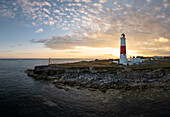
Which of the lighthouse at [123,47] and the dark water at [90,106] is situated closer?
the dark water at [90,106]

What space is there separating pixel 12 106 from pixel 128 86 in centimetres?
2393

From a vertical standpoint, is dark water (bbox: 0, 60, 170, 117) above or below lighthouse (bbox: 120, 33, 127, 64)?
below

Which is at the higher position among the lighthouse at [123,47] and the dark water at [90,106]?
the lighthouse at [123,47]

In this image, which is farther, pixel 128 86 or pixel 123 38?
pixel 123 38

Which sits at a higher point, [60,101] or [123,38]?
[123,38]

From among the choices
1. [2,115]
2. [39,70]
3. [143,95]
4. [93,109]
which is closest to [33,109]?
[2,115]

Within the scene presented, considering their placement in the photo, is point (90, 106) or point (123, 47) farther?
point (123, 47)

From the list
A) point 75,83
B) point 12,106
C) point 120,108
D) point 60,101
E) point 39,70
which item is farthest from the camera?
point 39,70

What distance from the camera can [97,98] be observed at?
2016cm

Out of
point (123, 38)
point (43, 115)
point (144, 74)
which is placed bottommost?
point (43, 115)

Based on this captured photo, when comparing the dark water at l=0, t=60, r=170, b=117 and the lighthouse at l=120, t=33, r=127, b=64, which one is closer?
the dark water at l=0, t=60, r=170, b=117

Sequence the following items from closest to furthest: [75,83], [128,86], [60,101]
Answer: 1. [60,101]
2. [128,86]
3. [75,83]

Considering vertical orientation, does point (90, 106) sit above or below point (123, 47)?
below

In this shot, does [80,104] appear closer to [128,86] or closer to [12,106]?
[12,106]
